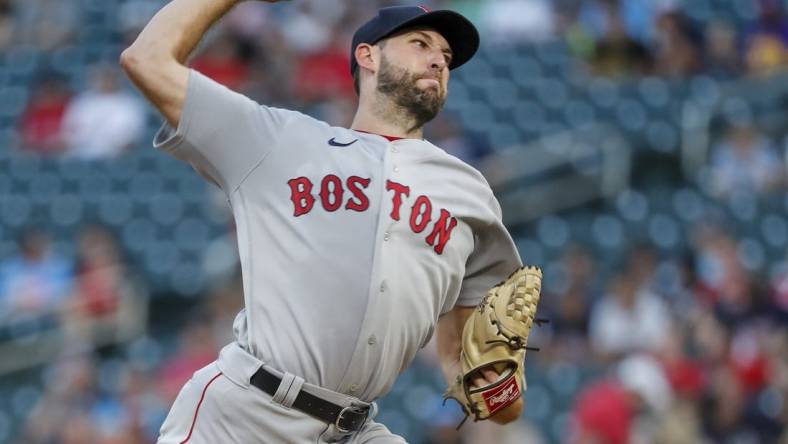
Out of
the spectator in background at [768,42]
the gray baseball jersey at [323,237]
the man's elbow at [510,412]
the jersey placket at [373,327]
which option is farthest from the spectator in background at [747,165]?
the jersey placket at [373,327]

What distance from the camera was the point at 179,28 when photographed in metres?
3.44

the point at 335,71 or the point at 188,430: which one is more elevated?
the point at 188,430

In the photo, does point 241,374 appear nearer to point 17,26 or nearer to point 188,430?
point 188,430

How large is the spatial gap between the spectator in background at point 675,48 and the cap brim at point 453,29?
713 centimetres

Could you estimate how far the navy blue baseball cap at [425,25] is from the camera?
12.4ft

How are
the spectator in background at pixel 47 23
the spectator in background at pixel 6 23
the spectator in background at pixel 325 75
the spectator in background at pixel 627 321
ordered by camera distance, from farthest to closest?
the spectator in background at pixel 6 23
the spectator in background at pixel 47 23
the spectator in background at pixel 325 75
the spectator in background at pixel 627 321

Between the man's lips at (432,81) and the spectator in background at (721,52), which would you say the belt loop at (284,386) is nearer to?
the man's lips at (432,81)

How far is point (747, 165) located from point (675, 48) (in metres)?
1.50

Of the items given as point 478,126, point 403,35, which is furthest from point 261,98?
point 403,35

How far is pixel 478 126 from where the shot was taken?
10.5m

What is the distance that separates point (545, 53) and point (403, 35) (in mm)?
7694

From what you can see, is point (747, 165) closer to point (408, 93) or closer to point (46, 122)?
point (46, 122)

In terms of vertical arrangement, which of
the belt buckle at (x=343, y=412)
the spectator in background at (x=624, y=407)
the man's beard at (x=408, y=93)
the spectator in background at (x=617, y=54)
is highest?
the man's beard at (x=408, y=93)

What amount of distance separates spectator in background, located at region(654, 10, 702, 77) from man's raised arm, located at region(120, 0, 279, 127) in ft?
25.5
